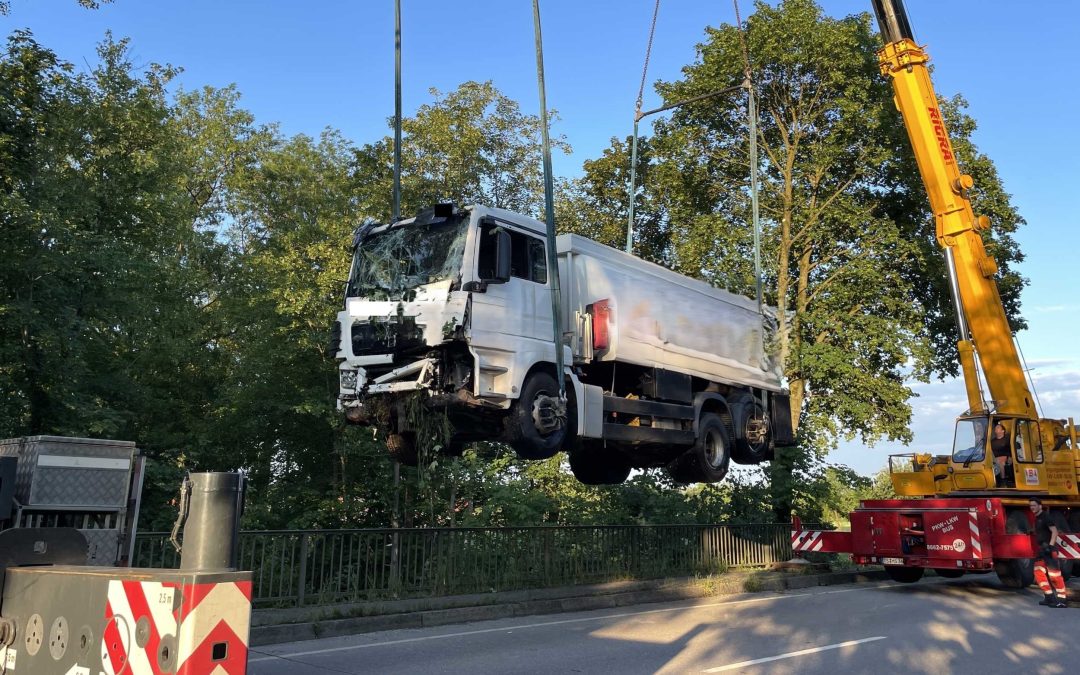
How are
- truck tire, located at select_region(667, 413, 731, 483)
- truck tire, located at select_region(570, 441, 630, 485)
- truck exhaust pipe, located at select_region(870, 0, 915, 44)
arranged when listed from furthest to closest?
truck exhaust pipe, located at select_region(870, 0, 915, 44) → truck tire, located at select_region(570, 441, 630, 485) → truck tire, located at select_region(667, 413, 731, 483)

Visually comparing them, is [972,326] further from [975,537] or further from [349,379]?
[349,379]

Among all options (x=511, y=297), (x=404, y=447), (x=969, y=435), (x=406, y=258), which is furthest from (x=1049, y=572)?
(x=406, y=258)

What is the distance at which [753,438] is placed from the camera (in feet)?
41.9

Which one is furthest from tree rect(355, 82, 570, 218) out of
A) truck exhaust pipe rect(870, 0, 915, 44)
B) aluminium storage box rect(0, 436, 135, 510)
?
aluminium storage box rect(0, 436, 135, 510)

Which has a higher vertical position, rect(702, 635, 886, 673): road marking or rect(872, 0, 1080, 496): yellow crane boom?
rect(872, 0, 1080, 496): yellow crane boom

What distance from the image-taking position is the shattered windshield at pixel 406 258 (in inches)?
353

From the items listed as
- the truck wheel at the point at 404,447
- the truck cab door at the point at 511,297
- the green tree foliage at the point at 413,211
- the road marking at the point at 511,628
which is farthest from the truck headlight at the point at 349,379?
the green tree foliage at the point at 413,211

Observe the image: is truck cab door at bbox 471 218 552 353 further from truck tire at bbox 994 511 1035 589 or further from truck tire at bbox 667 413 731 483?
truck tire at bbox 994 511 1035 589

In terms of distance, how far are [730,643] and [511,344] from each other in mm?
4513

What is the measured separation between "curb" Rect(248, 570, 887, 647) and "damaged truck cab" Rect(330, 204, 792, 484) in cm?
257

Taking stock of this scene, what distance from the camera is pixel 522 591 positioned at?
14.3m

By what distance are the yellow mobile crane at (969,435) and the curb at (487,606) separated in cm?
292

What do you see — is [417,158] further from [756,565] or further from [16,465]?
[16,465]

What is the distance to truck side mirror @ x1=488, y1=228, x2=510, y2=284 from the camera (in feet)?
28.6
